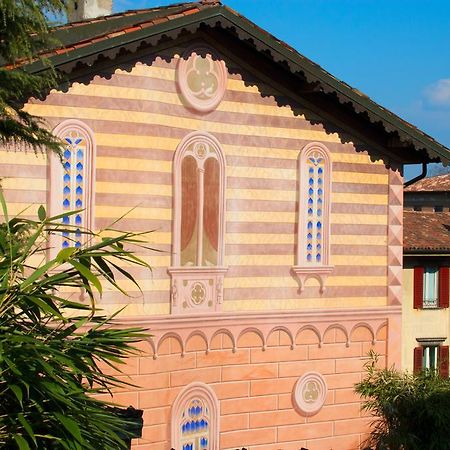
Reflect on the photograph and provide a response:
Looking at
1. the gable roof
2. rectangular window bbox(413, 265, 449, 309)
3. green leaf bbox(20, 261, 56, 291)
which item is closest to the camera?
green leaf bbox(20, 261, 56, 291)

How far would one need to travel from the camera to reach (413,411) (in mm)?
15328

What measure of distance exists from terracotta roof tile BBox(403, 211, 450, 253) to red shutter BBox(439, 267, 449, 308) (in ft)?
1.91

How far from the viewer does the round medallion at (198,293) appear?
15.8 metres

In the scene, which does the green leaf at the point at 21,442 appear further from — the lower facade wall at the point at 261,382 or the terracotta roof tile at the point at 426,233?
the terracotta roof tile at the point at 426,233

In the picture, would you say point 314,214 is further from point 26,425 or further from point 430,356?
point 26,425

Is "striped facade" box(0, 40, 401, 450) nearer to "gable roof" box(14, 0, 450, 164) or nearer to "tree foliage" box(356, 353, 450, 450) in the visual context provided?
"gable roof" box(14, 0, 450, 164)

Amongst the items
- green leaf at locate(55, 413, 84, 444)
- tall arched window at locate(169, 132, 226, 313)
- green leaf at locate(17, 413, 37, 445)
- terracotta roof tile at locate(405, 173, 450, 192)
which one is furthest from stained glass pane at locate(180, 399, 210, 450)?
terracotta roof tile at locate(405, 173, 450, 192)

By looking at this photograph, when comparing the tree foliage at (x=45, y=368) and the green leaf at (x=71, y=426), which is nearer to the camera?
the green leaf at (x=71, y=426)

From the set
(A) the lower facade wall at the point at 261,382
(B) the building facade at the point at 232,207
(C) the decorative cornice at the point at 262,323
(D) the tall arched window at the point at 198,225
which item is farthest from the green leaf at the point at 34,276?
(D) the tall arched window at the point at 198,225

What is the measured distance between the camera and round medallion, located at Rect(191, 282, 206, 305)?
15750mm

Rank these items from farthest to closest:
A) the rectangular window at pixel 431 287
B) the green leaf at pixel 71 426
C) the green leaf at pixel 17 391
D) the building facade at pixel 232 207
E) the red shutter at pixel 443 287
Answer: the red shutter at pixel 443 287 < the rectangular window at pixel 431 287 < the building facade at pixel 232 207 < the green leaf at pixel 71 426 < the green leaf at pixel 17 391

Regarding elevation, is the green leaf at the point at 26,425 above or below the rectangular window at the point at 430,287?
below

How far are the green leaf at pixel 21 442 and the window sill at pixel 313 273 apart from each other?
9.22 metres

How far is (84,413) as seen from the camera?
27.9 feet
